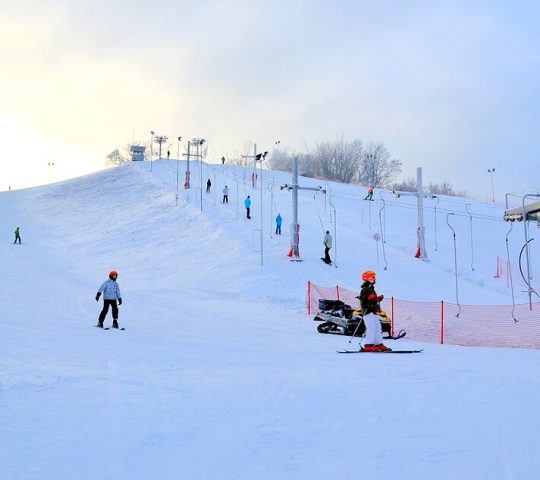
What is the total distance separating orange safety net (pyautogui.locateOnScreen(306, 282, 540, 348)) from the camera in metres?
14.3

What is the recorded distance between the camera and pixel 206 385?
314 inches

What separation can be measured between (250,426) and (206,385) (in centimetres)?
205

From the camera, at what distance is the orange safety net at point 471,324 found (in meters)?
14.3

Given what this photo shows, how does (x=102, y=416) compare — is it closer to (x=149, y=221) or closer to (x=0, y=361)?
(x=0, y=361)

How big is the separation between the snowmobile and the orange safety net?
2.57 ft

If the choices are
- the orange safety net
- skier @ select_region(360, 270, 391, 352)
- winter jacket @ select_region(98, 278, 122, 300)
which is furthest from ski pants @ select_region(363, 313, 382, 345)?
winter jacket @ select_region(98, 278, 122, 300)

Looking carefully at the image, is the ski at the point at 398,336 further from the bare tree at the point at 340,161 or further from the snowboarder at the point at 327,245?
the bare tree at the point at 340,161

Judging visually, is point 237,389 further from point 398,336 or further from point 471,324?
point 471,324

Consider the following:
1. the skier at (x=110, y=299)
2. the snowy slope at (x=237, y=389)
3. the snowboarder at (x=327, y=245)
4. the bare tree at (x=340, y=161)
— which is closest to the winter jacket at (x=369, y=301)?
the snowy slope at (x=237, y=389)

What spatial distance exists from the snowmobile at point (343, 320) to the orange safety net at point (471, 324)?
78 centimetres

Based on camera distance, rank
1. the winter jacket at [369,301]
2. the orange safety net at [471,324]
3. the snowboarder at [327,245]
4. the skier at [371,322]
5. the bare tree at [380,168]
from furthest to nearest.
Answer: the bare tree at [380,168] → the snowboarder at [327,245] → the orange safety net at [471,324] → the winter jacket at [369,301] → the skier at [371,322]

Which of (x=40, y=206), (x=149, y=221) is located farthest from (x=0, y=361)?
(x=40, y=206)

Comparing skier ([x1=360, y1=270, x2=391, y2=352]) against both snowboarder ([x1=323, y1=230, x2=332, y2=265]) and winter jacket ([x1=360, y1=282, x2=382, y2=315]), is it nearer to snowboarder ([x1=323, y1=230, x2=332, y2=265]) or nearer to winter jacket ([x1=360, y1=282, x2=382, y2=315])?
winter jacket ([x1=360, y1=282, x2=382, y2=315])

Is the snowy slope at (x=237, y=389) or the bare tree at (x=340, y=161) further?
the bare tree at (x=340, y=161)
